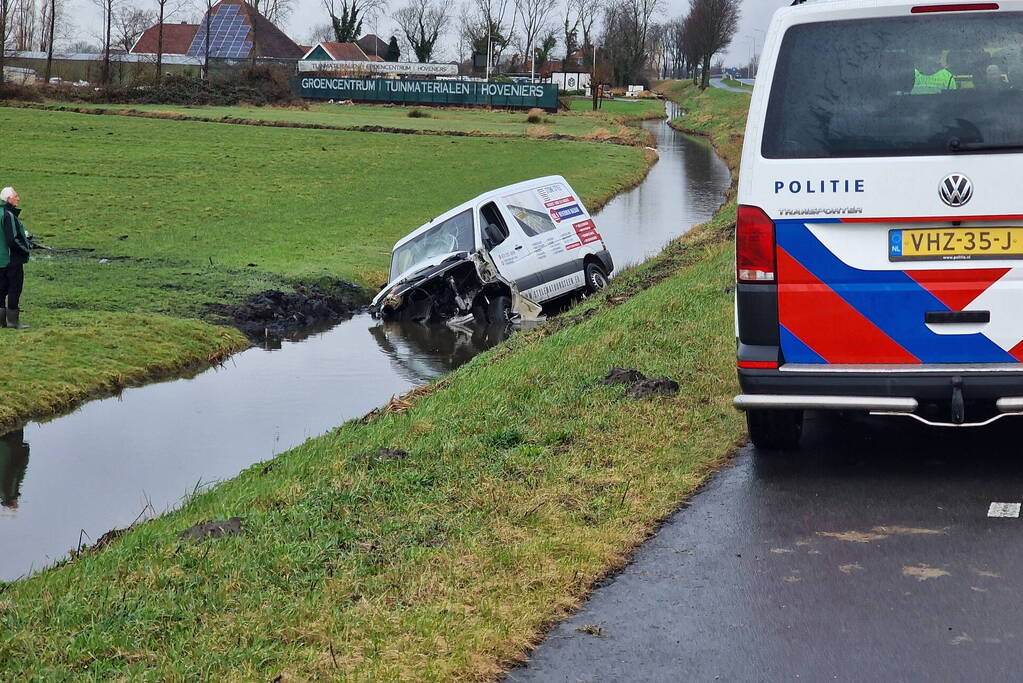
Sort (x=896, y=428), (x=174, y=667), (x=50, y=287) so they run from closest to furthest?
(x=174, y=667), (x=896, y=428), (x=50, y=287)

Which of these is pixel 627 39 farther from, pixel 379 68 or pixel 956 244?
pixel 956 244

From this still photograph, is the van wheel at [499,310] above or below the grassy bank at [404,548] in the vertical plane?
below

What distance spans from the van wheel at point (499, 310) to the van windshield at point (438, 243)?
832 mm

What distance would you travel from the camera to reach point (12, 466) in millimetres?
11812

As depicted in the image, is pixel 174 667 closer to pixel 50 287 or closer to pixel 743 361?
pixel 743 361

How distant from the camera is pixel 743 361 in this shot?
22.4ft

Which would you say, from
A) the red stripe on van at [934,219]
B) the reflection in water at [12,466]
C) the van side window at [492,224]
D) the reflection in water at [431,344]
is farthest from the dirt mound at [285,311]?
the red stripe on van at [934,219]

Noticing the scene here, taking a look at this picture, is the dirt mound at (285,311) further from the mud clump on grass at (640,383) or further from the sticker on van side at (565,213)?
the mud clump on grass at (640,383)

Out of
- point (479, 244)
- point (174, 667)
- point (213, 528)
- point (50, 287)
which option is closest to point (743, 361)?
point (213, 528)

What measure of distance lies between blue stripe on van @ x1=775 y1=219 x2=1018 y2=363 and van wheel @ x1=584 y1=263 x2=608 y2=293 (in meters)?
Result: 12.8

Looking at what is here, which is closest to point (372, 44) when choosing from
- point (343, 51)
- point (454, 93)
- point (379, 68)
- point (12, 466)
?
point (343, 51)

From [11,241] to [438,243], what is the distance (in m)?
5.72

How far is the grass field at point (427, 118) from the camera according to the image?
2554 inches

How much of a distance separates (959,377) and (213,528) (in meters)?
Answer: 3.73
